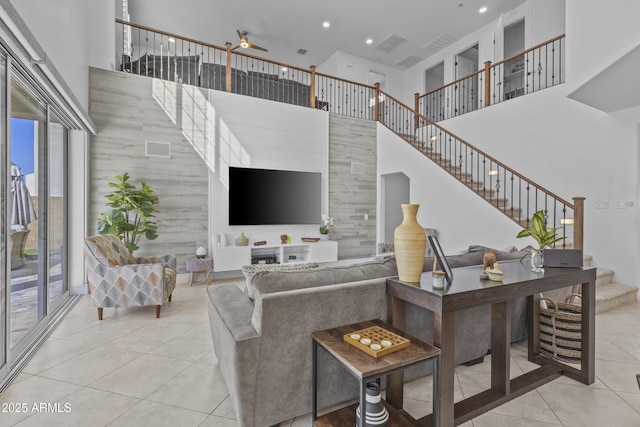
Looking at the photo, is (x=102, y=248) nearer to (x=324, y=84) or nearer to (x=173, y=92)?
(x=173, y=92)

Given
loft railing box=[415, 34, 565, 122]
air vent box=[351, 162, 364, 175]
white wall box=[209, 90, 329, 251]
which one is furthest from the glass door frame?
loft railing box=[415, 34, 565, 122]

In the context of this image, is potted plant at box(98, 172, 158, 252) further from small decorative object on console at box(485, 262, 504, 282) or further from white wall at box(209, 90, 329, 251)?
small decorative object on console at box(485, 262, 504, 282)

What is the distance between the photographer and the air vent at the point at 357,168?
6970mm

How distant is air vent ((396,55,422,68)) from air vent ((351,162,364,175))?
391 cm

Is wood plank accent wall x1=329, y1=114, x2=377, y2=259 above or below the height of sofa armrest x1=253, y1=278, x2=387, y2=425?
above

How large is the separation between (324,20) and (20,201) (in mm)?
6548

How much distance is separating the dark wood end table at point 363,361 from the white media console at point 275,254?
12.6 feet

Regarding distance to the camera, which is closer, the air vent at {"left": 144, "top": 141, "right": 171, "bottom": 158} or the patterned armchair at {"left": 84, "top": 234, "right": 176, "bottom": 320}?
the patterned armchair at {"left": 84, "top": 234, "right": 176, "bottom": 320}

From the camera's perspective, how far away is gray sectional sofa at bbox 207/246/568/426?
158 centimetres

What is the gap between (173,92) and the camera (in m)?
5.15

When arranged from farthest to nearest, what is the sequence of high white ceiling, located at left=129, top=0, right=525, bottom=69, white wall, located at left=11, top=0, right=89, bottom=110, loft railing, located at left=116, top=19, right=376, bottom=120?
high white ceiling, located at left=129, top=0, right=525, bottom=69
loft railing, located at left=116, top=19, right=376, bottom=120
white wall, located at left=11, top=0, right=89, bottom=110

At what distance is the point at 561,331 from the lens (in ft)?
7.90

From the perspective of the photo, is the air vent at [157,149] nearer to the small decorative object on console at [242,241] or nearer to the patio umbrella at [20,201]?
the small decorative object on console at [242,241]

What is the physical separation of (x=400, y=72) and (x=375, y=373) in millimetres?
9771
